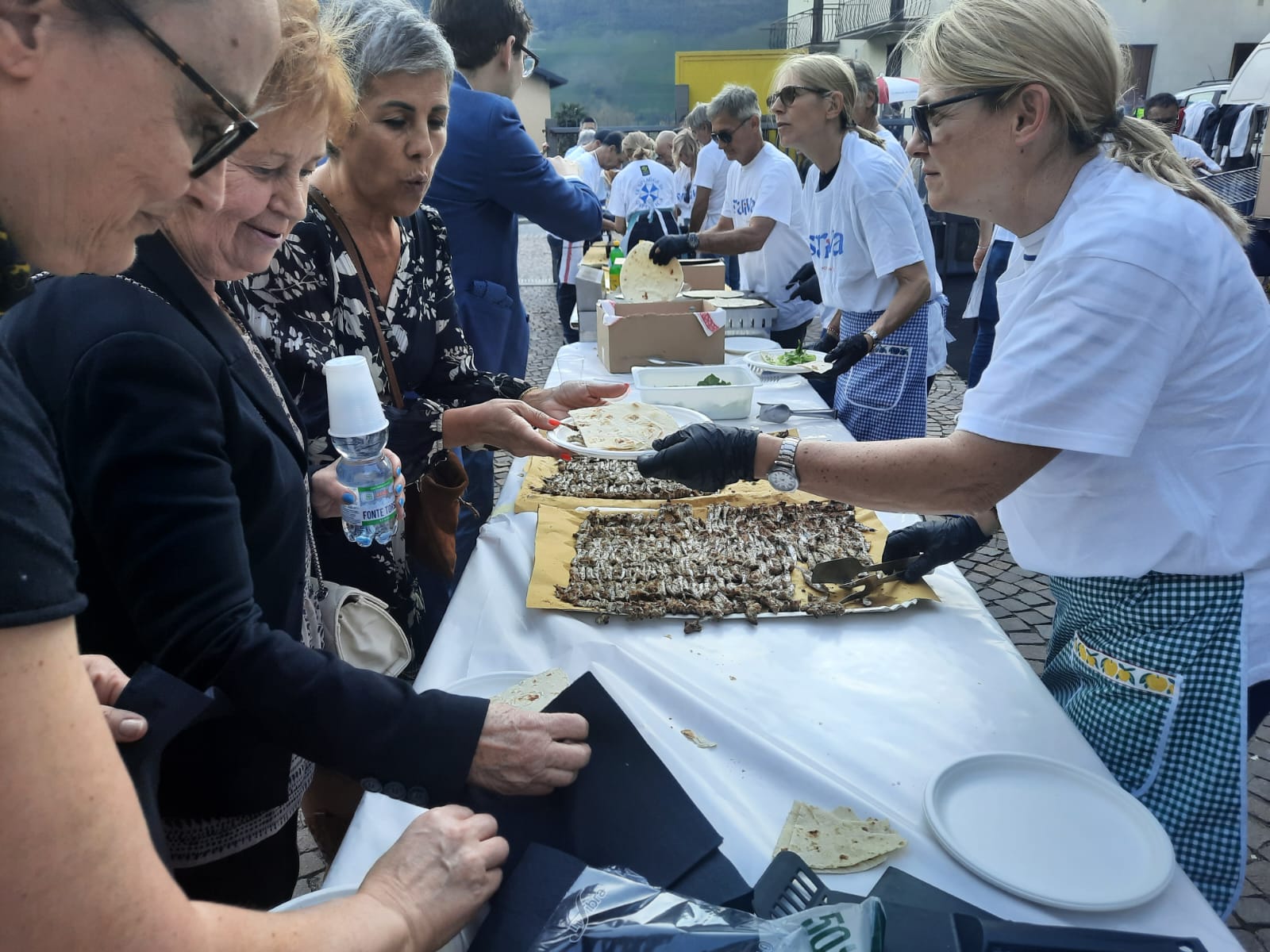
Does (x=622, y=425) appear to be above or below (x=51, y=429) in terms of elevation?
below

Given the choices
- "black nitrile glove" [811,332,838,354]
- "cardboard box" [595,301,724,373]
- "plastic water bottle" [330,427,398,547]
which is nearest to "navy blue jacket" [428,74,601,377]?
"cardboard box" [595,301,724,373]

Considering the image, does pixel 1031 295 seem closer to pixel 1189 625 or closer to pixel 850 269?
pixel 1189 625

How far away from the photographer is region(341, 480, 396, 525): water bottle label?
1521 millimetres

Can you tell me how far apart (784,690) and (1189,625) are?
0.70m

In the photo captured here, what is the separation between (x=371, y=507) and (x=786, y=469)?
2.77 ft

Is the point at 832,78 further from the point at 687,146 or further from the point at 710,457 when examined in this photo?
the point at 687,146

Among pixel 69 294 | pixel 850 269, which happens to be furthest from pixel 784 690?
pixel 850 269

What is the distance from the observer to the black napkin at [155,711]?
32.6 inches

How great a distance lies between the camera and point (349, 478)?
151cm

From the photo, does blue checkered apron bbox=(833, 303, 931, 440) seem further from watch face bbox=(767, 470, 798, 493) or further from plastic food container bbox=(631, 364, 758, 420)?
watch face bbox=(767, 470, 798, 493)

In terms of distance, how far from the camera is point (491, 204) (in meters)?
3.31

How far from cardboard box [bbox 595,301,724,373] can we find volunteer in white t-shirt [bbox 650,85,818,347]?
1.14 metres

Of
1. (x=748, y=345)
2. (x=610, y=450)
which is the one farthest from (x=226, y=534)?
(x=748, y=345)

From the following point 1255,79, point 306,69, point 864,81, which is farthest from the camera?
point 1255,79
